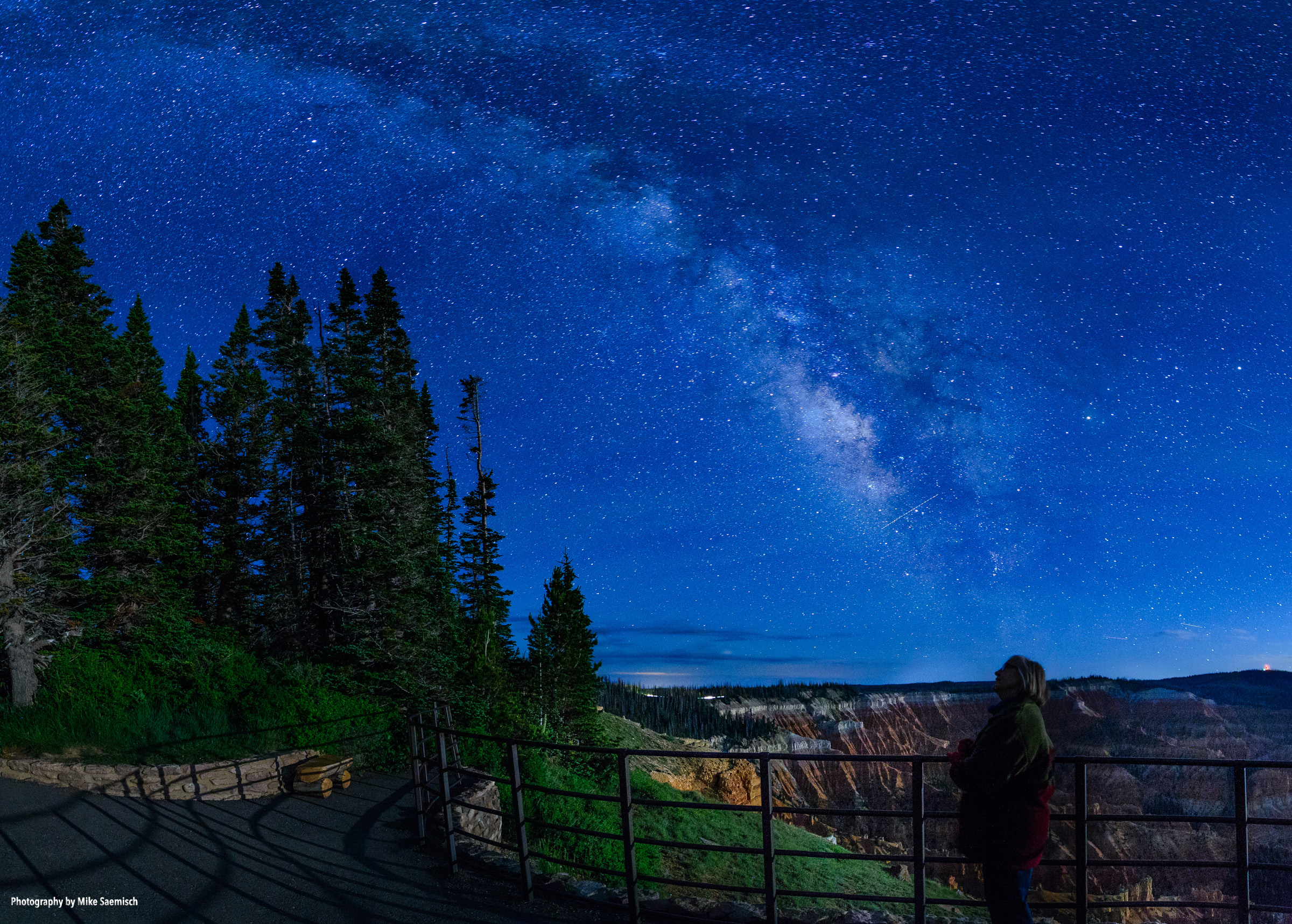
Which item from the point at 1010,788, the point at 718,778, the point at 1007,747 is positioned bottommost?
the point at 718,778

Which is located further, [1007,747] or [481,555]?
[481,555]

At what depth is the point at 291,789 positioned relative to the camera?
12656 millimetres

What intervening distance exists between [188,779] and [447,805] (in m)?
7.23

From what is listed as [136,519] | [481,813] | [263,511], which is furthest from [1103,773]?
[481,813]

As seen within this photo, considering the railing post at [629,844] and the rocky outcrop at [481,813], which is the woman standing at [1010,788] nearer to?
the railing post at [629,844]

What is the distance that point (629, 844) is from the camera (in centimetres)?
647

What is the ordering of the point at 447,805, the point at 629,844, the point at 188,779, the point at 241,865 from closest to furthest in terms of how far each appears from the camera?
the point at 629,844, the point at 447,805, the point at 241,865, the point at 188,779

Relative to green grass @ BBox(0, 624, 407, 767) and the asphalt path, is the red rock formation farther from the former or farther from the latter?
the asphalt path

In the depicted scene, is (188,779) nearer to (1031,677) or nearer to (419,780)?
(419,780)

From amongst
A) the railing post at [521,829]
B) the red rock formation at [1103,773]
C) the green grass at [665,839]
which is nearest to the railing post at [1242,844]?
the green grass at [665,839]

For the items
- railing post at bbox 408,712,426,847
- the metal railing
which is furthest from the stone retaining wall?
the metal railing

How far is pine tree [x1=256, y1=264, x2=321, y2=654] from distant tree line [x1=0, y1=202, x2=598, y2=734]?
0.14 m

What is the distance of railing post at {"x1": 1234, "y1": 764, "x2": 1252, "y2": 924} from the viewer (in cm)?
547

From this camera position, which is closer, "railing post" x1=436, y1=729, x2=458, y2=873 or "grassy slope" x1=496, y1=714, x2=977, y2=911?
"railing post" x1=436, y1=729, x2=458, y2=873
